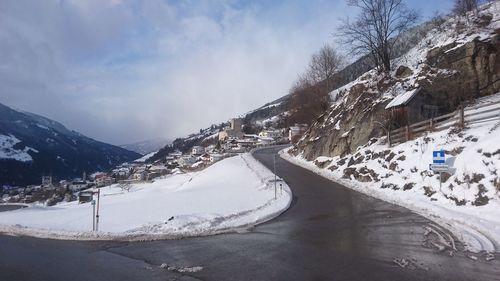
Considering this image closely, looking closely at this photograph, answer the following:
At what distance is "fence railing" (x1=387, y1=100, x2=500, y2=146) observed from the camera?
67.2ft

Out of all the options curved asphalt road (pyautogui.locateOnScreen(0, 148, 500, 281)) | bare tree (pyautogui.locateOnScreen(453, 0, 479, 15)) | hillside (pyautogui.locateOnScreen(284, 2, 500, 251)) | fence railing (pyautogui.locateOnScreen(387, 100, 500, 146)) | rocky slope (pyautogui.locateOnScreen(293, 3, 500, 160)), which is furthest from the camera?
bare tree (pyautogui.locateOnScreen(453, 0, 479, 15))

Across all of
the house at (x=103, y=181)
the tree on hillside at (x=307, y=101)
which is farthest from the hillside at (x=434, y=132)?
the house at (x=103, y=181)

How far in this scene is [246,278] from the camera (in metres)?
8.02

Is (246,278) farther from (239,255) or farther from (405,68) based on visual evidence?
(405,68)

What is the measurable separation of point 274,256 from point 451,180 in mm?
11948

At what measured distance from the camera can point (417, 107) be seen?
29.4 m

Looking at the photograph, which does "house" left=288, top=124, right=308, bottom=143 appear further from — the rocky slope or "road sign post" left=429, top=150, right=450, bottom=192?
"road sign post" left=429, top=150, right=450, bottom=192

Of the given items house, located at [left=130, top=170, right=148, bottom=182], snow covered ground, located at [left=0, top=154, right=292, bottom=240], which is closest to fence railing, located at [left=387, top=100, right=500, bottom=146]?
snow covered ground, located at [left=0, top=154, right=292, bottom=240]

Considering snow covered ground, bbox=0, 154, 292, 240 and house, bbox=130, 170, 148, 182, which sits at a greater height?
house, bbox=130, 170, 148, 182

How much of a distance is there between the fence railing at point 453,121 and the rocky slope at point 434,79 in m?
3.69

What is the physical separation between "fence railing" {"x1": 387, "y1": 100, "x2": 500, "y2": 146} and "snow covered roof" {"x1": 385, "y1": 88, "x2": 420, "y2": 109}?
2402 millimetres

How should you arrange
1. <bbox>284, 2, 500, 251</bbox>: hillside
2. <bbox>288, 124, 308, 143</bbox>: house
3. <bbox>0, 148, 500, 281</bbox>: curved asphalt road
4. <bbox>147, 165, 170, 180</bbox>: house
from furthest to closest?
1. <bbox>147, 165, 170, 180</bbox>: house
2. <bbox>288, 124, 308, 143</bbox>: house
3. <bbox>284, 2, 500, 251</bbox>: hillside
4. <bbox>0, 148, 500, 281</bbox>: curved asphalt road

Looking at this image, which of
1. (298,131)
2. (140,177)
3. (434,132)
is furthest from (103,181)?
(434,132)

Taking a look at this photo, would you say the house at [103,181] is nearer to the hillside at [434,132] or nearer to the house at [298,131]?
the house at [298,131]
